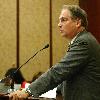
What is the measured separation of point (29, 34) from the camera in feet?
20.9

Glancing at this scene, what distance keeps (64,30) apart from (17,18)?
3834 millimetres

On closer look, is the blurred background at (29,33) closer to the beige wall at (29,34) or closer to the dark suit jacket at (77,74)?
the beige wall at (29,34)

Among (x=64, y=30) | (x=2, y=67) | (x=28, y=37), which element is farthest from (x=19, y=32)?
(x=64, y=30)

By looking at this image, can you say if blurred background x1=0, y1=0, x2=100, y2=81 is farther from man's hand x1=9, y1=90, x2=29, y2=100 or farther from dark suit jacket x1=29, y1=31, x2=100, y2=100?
man's hand x1=9, y1=90, x2=29, y2=100

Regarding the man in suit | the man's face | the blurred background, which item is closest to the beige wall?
the blurred background

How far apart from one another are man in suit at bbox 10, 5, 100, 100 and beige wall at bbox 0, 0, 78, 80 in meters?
3.87

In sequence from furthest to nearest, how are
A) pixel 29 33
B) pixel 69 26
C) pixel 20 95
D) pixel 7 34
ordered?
pixel 29 33, pixel 7 34, pixel 69 26, pixel 20 95

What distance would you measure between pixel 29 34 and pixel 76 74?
4.10 metres

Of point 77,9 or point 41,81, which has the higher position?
point 77,9

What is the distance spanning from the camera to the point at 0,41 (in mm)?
6168

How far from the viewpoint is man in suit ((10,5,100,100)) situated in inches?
89.7

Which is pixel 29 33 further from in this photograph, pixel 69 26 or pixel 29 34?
pixel 69 26

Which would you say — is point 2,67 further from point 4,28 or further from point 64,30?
point 64,30

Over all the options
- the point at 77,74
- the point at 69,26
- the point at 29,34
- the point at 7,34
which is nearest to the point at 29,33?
the point at 29,34
